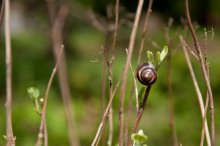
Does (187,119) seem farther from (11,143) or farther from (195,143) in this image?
(11,143)

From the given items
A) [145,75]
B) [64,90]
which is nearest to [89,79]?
[64,90]

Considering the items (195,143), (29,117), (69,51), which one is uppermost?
(69,51)

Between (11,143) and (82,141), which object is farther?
(82,141)

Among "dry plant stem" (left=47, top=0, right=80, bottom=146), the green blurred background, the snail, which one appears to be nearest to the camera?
the snail

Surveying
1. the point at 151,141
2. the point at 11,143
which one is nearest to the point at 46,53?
the point at 151,141

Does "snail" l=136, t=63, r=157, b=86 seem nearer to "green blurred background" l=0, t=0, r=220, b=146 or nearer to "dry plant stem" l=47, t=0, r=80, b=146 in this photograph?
"green blurred background" l=0, t=0, r=220, b=146

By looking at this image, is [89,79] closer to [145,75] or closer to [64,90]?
[64,90]

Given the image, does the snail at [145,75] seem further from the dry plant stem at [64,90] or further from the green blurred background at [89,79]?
the dry plant stem at [64,90]

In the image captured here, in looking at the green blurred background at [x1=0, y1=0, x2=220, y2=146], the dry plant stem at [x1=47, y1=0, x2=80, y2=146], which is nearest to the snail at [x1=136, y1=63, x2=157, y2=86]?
the green blurred background at [x1=0, y1=0, x2=220, y2=146]
